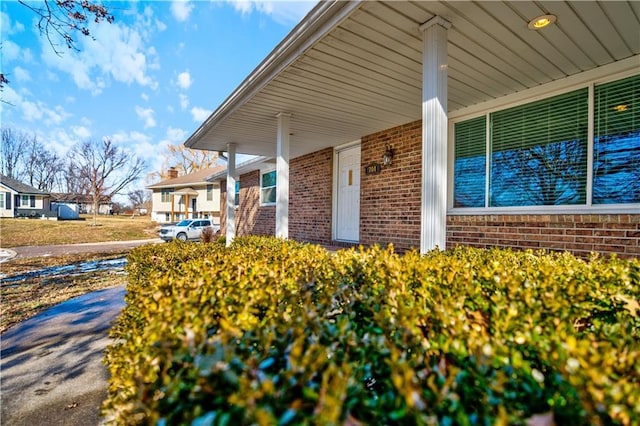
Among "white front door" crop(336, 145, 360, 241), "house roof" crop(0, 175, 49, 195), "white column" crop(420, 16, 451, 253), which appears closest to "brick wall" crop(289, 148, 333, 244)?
"white front door" crop(336, 145, 360, 241)

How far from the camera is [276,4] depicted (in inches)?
185

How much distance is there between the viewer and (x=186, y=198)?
27703 millimetres

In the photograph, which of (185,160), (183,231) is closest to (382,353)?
(183,231)

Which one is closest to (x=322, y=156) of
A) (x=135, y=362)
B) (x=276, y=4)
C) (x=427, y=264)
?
(x=276, y=4)

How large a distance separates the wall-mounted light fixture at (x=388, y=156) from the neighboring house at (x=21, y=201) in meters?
38.9

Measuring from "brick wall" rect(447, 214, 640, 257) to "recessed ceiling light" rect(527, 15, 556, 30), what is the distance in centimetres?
223

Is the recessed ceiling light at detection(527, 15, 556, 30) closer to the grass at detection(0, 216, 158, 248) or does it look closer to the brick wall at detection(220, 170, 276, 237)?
the brick wall at detection(220, 170, 276, 237)

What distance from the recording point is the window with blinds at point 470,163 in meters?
5.17

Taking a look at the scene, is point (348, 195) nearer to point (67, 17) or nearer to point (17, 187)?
point (67, 17)

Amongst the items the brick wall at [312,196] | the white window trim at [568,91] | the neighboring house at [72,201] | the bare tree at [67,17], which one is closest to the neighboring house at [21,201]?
the neighboring house at [72,201]

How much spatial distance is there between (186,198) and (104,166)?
33.3ft

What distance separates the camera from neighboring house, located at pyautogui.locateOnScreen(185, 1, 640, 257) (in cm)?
310

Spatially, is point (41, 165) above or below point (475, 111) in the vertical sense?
above

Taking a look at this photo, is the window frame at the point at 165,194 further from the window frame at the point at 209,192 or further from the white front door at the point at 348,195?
the white front door at the point at 348,195
